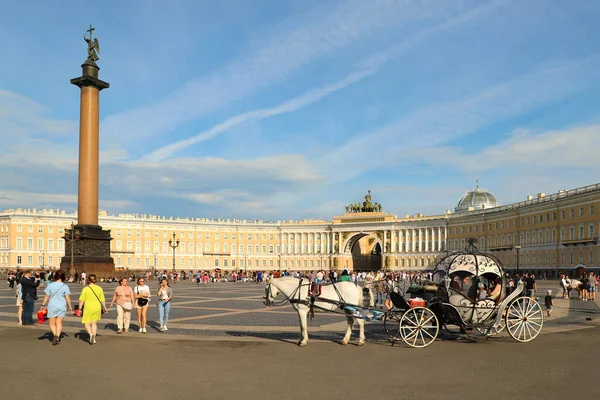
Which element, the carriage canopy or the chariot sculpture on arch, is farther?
the chariot sculpture on arch

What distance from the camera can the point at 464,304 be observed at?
14.3 meters

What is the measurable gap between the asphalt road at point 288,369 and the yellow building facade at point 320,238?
7454 cm

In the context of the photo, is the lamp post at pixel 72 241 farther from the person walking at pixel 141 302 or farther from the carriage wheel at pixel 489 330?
the carriage wheel at pixel 489 330

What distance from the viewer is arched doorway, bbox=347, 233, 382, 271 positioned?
149375 mm

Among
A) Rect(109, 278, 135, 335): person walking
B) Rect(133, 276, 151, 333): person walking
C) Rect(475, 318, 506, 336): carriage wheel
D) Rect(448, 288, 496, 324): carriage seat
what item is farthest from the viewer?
Rect(133, 276, 151, 333): person walking

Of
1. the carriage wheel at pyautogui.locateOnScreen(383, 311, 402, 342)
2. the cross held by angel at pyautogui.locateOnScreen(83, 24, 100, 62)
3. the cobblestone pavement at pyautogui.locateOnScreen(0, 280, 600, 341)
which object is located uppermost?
the cross held by angel at pyautogui.locateOnScreen(83, 24, 100, 62)

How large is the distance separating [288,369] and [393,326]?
7.51m

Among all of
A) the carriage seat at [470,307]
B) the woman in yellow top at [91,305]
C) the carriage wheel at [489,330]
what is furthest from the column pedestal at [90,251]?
the carriage seat at [470,307]

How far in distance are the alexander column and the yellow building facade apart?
60.7 m

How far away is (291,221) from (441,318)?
134m

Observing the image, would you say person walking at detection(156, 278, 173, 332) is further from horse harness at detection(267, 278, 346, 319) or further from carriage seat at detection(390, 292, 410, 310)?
carriage seat at detection(390, 292, 410, 310)

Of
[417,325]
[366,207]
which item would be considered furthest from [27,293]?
[366,207]

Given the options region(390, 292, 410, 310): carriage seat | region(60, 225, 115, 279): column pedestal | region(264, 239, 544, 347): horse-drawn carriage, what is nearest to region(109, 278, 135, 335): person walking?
region(264, 239, 544, 347): horse-drawn carriage

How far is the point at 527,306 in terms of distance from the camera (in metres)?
14.9
